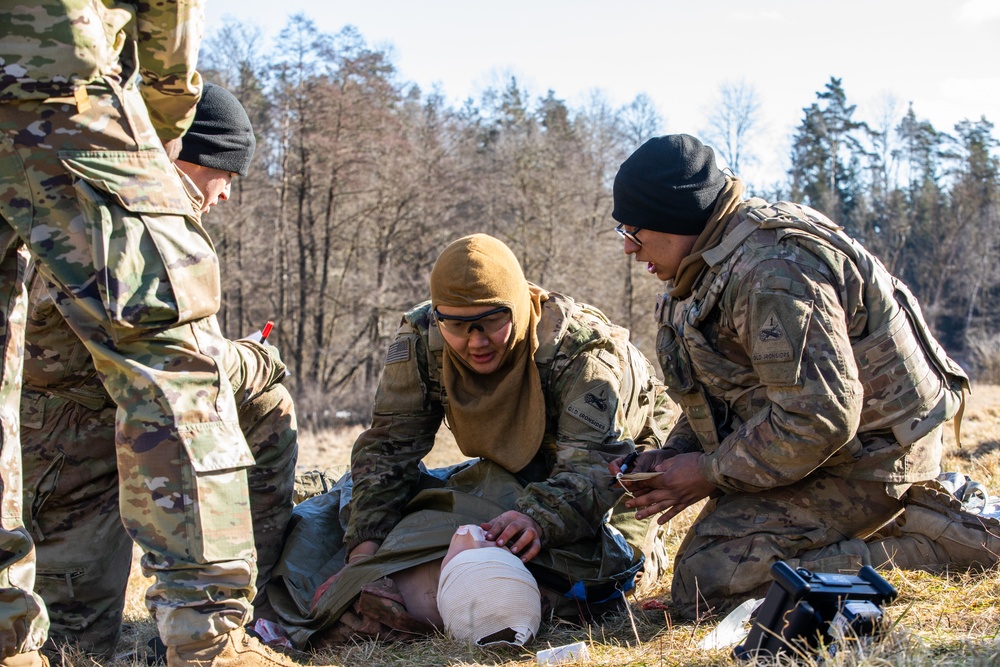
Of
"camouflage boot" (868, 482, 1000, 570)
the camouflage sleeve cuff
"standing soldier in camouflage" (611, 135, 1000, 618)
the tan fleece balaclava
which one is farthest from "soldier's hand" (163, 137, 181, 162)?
"camouflage boot" (868, 482, 1000, 570)

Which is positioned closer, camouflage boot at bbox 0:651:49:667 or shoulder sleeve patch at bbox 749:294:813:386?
camouflage boot at bbox 0:651:49:667

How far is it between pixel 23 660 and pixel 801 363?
8.32 feet

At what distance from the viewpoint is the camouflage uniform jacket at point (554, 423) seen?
377 centimetres

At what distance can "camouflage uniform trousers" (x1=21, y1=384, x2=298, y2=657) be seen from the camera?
143 inches

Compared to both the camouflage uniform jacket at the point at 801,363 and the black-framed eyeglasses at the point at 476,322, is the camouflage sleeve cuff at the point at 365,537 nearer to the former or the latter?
the black-framed eyeglasses at the point at 476,322

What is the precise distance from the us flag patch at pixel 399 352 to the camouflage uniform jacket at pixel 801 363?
1.16 metres

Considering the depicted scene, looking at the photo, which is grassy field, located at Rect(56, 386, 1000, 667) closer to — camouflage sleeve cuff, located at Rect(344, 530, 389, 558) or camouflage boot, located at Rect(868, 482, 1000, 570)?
camouflage boot, located at Rect(868, 482, 1000, 570)

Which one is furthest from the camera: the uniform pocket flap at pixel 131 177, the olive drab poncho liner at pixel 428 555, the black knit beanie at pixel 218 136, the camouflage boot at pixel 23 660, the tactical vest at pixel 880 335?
the black knit beanie at pixel 218 136

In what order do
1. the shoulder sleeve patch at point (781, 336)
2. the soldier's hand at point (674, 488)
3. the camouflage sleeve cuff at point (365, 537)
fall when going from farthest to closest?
the camouflage sleeve cuff at point (365, 537), the soldier's hand at point (674, 488), the shoulder sleeve patch at point (781, 336)

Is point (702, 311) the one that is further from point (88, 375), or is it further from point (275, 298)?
point (275, 298)

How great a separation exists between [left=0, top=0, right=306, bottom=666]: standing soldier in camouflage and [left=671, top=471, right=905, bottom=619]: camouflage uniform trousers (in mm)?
1856

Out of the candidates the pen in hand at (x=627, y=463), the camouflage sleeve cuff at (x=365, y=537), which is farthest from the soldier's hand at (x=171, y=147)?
the pen in hand at (x=627, y=463)

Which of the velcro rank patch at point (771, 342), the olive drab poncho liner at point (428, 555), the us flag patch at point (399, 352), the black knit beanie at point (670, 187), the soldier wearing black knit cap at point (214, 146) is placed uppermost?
the soldier wearing black knit cap at point (214, 146)

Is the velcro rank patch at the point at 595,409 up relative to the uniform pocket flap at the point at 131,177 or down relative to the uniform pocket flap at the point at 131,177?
down
